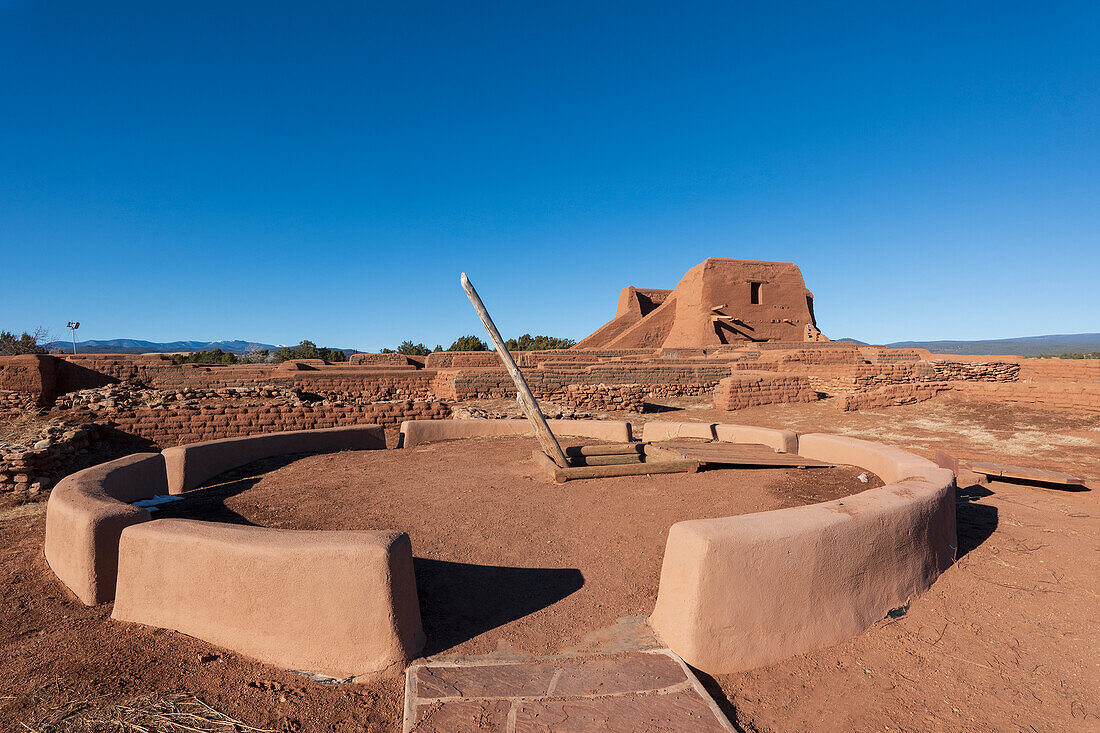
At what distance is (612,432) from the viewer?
22.9ft

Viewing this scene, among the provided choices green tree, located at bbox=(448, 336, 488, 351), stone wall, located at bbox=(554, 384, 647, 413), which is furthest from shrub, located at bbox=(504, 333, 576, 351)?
stone wall, located at bbox=(554, 384, 647, 413)

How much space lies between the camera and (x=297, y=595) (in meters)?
2.22

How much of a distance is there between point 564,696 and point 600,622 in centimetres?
60

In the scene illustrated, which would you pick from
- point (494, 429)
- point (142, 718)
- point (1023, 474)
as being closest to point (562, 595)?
point (142, 718)

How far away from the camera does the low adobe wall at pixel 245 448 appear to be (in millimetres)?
4996

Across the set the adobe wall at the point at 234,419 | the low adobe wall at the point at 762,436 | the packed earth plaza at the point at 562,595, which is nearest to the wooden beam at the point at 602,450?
the packed earth plaza at the point at 562,595

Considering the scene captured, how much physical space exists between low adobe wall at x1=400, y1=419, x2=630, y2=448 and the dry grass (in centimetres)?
509

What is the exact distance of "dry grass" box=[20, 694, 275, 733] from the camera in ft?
5.92

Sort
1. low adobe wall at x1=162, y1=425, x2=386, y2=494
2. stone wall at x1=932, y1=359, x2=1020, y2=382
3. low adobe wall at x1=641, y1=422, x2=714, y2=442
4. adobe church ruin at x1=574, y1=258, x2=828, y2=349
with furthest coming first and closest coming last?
adobe church ruin at x1=574, y1=258, x2=828, y2=349 → stone wall at x1=932, y1=359, x2=1020, y2=382 → low adobe wall at x1=641, y1=422, x2=714, y2=442 → low adobe wall at x1=162, y1=425, x2=386, y2=494

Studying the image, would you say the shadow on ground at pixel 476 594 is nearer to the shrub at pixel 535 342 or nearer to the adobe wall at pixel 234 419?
the adobe wall at pixel 234 419

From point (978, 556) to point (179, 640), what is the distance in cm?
478

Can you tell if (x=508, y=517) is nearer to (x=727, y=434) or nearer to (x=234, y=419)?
(x=727, y=434)

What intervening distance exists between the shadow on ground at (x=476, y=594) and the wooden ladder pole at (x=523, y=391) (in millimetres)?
2080

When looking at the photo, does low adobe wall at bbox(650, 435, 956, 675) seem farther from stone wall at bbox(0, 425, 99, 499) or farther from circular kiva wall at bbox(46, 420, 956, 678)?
stone wall at bbox(0, 425, 99, 499)
